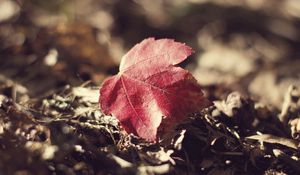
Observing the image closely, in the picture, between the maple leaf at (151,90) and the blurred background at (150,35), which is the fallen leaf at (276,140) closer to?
the maple leaf at (151,90)

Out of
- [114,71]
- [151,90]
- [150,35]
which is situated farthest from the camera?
[150,35]

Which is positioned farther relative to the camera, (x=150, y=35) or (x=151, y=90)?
(x=150, y=35)

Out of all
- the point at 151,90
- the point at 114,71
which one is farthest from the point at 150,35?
the point at 151,90

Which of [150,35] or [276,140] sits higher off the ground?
[150,35]

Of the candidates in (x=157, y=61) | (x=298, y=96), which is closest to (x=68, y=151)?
(x=157, y=61)

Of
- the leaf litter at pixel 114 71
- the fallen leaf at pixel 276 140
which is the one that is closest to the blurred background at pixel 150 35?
the leaf litter at pixel 114 71

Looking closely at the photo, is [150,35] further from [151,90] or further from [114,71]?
[151,90]

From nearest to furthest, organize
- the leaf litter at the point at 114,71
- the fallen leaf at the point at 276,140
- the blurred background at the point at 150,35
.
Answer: the leaf litter at the point at 114,71, the fallen leaf at the point at 276,140, the blurred background at the point at 150,35
